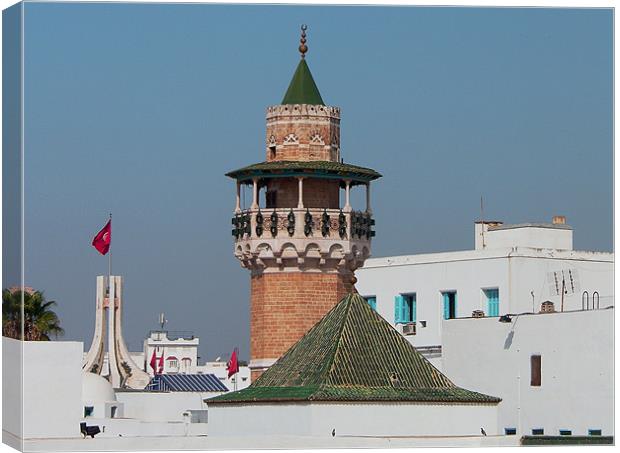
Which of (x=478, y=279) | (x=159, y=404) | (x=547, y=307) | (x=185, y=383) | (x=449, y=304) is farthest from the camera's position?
(x=185, y=383)

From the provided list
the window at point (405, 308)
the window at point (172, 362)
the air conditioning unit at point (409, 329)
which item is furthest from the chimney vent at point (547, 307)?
the window at point (172, 362)

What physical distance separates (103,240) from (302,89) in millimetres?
5504


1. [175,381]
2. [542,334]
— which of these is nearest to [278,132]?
[542,334]

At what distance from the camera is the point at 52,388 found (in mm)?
45812

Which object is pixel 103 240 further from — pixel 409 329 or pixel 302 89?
pixel 409 329

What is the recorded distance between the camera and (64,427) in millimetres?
45469

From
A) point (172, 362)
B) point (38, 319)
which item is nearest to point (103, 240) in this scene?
point (38, 319)

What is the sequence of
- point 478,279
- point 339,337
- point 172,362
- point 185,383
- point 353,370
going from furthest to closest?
point 172,362, point 185,383, point 478,279, point 339,337, point 353,370

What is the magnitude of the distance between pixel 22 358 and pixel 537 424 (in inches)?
622

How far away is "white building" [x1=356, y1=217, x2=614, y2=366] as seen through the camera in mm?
61500

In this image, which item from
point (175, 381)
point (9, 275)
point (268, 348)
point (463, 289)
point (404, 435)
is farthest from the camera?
point (175, 381)

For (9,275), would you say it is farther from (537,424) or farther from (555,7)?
(537,424)

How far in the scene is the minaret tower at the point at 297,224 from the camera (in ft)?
170

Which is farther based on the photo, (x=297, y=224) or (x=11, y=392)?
(x=297, y=224)
